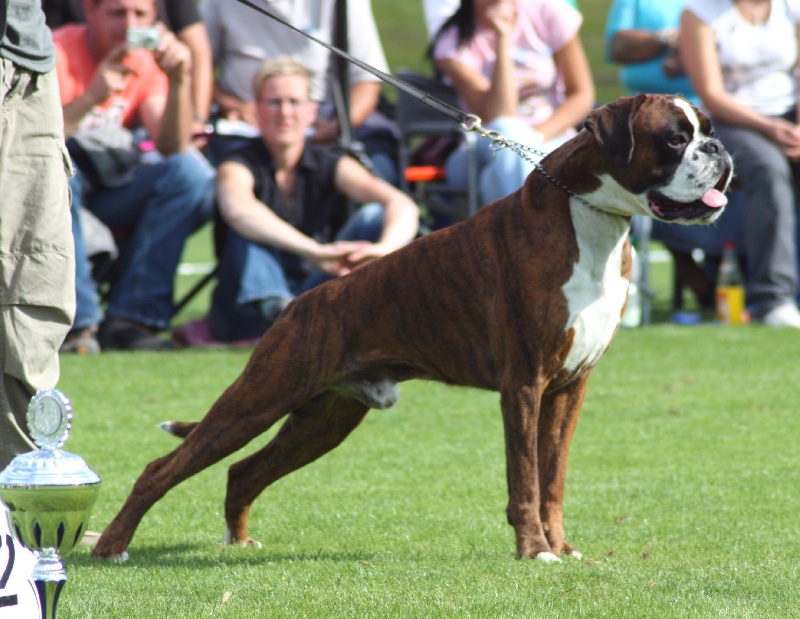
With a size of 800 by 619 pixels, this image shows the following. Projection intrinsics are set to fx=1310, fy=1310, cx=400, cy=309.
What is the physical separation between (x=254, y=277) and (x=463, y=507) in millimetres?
3054

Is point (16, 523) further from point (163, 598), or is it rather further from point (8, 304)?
point (8, 304)

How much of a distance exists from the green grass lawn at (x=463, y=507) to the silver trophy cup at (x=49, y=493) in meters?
0.70

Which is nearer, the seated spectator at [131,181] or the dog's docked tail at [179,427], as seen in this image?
the dog's docked tail at [179,427]

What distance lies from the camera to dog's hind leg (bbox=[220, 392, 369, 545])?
10.9ft

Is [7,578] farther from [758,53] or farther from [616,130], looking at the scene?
[758,53]

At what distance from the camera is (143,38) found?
276 inches

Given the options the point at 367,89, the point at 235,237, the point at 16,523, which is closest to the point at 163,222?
the point at 235,237

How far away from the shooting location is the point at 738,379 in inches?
274

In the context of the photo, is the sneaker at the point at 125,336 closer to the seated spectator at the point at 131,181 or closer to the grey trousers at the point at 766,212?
the seated spectator at the point at 131,181

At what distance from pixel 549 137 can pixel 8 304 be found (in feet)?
15.8

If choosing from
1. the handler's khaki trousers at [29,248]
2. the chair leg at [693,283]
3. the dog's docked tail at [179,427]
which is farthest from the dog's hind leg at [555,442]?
the chair leg at [693,283]

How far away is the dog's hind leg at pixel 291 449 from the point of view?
4.32 m

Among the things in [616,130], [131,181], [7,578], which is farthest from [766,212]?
[7,578]

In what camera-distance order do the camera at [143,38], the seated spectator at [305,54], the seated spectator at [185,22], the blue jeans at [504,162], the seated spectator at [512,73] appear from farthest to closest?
the seated spectator at [305,54], the seated spectator at [185,22], the seated spectator at [512,73], the blue jeans at [504,162], the camera at [143,38]
